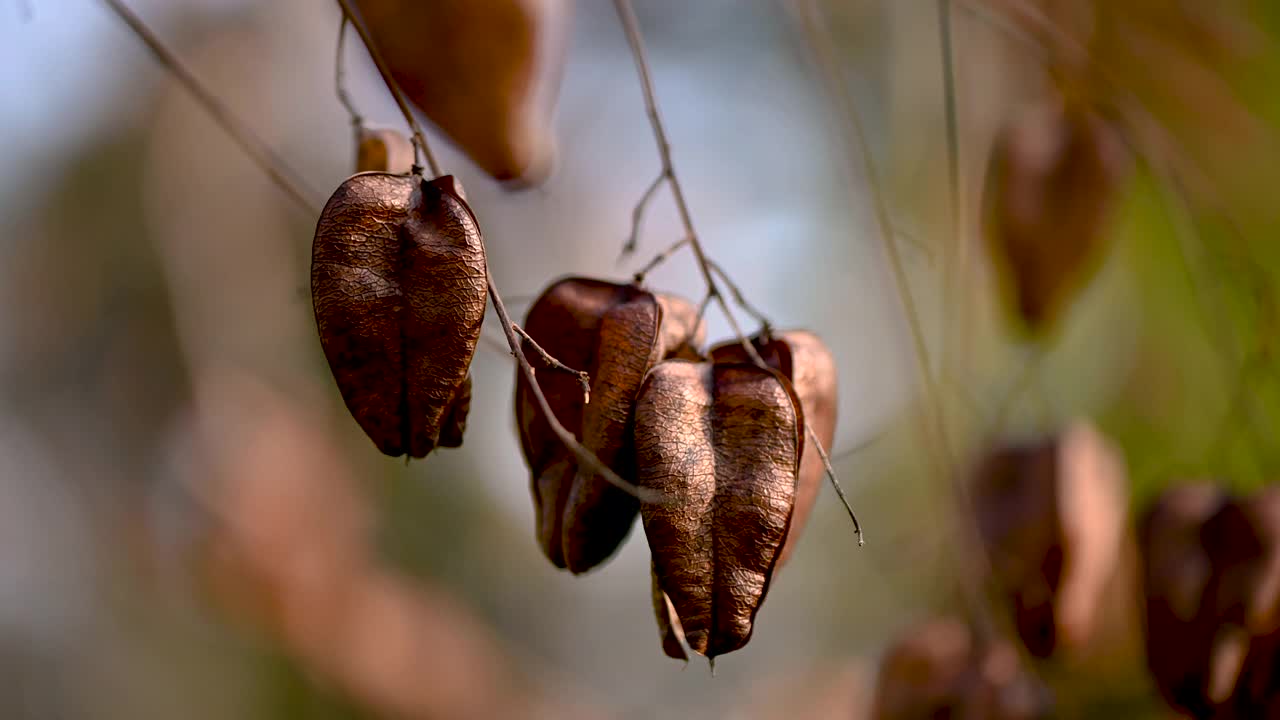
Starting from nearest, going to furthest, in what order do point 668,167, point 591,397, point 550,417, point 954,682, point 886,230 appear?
1. point 550,417
2. point 591,397
3. point 668,167
4. point 886,230
5. point 954,682

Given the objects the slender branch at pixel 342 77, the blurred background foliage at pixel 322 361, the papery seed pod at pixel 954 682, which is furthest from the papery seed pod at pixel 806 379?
the blurred background foliage at pixel 322 361

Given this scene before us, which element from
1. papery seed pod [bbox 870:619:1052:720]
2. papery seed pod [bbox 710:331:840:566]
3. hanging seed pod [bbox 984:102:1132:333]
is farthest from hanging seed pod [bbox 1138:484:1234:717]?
papery seed pod [bbox 710:331:840:566]

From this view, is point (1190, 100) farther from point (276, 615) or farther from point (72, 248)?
point (72, 248)

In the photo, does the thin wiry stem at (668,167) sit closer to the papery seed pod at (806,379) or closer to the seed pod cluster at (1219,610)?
the papery seed pod at (806,379)

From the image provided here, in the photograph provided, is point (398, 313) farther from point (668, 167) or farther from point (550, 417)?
point (668, 167)

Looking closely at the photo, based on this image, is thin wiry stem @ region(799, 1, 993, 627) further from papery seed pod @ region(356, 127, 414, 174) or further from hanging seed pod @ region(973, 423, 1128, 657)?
papery seed pod @ region(356, 127, 414, 174)

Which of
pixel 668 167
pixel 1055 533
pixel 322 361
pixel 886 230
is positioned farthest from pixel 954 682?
pixel 322 361
